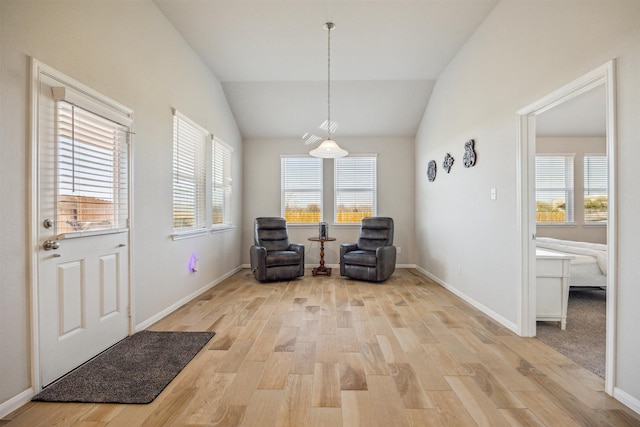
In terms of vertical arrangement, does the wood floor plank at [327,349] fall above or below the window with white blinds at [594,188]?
below

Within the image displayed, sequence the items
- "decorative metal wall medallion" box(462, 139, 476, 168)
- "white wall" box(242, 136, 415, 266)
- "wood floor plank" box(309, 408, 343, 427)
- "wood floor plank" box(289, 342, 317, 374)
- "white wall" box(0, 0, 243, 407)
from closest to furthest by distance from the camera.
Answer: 1. "wood floor plank" box(309, 408, 343, 427)
2. "white wall" box(0, 0, 243, 407)
3. "wood floor plank" box(289, 342, 317, 374)
4. "decorative metal wall medallion" box(462, 139, 476, 168)
5. "white wall" box(242, 136, 415, 266)

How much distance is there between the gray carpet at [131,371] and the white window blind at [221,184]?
93.4 inches

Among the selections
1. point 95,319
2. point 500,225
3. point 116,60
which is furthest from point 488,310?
point 116,60

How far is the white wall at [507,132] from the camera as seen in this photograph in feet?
6.13

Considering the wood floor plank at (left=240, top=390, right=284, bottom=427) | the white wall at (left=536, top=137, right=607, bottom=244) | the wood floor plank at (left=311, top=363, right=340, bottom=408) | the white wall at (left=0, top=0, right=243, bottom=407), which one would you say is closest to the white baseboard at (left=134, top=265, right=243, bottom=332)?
the white wall at (left=0, top=0, right=243, bottom=407)

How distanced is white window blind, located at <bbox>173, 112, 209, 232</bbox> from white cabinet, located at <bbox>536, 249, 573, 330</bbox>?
3833mm

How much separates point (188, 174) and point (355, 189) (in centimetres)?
338

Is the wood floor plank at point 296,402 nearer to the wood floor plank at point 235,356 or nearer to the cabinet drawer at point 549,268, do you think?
the wood floor plank at point 235,356

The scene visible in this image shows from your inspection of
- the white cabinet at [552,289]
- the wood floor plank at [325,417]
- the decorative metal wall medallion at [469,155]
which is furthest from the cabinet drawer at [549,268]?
the wood floor plank at [325,417]

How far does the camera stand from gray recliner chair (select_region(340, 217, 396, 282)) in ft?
16.6

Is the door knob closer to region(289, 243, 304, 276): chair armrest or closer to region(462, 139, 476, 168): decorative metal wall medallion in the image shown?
region(289, 243, 304, 276): chair armrest

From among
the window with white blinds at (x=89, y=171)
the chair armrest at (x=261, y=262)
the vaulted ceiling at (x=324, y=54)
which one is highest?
the vaulted ceiling at (x=324, y=54)

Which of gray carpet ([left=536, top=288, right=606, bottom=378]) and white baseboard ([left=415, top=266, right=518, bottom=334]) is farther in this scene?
white baseboard ([left=415, top=266, right=518, bottom=334])

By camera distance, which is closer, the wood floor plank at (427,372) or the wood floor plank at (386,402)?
the wood floor plank at (386,402)
